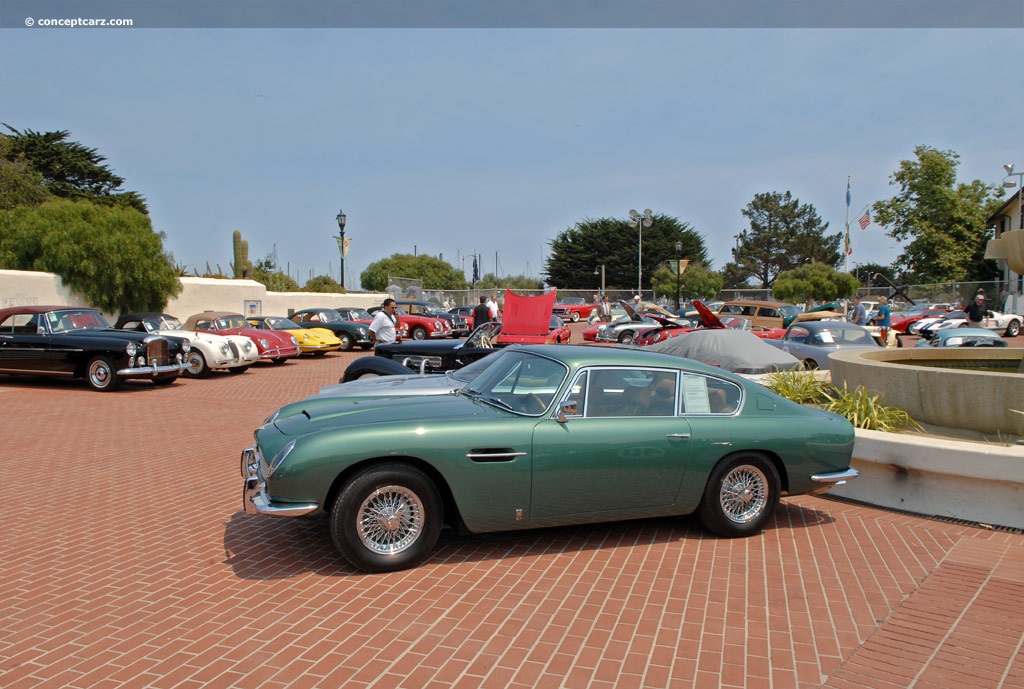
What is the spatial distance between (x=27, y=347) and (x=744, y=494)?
1323 cm

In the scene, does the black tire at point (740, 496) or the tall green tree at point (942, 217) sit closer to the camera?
the black tire at point (740, 496)

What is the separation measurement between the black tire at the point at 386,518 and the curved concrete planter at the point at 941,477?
3.92 meters

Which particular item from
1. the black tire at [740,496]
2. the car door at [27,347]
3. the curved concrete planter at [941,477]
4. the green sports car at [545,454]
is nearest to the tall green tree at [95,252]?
the car door at [27,347]

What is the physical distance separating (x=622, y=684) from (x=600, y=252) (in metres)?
74.1

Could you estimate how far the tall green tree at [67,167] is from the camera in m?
43.2

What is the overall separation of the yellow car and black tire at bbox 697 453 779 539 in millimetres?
16951

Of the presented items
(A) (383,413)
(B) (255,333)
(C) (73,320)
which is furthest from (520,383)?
(B) (255,333)

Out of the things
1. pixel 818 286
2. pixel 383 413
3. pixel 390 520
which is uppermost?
pixel 818 286

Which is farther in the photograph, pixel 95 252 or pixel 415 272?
pixel 415 272

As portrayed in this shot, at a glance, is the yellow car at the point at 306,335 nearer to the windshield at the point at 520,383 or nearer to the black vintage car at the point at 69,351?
the black vintage car at the point at 69,351

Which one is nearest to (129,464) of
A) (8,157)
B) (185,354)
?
(185,354)

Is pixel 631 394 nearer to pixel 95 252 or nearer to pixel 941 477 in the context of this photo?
pixel 941 477

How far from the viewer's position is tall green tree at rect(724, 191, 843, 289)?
82500 mm

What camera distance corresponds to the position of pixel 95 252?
22594mm
